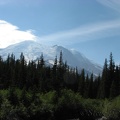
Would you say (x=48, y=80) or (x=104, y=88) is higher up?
(x=48, y=80)

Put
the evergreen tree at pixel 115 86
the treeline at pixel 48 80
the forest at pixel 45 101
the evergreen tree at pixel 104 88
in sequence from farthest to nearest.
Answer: the evergreen tree at pixel 104 88
the evergreen tree at pixel 115 86
the treeline at pixel 48 80
the forest at pixel 45 101

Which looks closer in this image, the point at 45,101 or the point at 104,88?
the point at 45,101

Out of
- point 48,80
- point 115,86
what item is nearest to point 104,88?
point 115,86

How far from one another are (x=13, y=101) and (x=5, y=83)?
161 ft

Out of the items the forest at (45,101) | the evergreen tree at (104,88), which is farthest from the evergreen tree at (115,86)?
the evergreen tree at (104,88)

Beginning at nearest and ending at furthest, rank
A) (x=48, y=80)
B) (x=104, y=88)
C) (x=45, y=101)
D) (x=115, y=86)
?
1. (x=45, y=101)
2. (x=48, y=80)
3. (x=115, y=86)
4. (x=104, y=88)

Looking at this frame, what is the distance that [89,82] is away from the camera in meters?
130

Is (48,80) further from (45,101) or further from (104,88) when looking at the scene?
(45,101)

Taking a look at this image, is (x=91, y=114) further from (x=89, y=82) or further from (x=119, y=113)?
(x=89, y=82)

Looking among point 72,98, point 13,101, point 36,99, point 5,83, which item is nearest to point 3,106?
point 13,101

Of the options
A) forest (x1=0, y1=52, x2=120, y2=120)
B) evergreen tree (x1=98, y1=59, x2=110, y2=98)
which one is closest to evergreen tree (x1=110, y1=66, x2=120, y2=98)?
forest (x1=0, y1=52, x2=120, y2=120)

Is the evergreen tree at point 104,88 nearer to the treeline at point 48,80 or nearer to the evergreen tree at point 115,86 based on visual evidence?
the treeline at point 48,80

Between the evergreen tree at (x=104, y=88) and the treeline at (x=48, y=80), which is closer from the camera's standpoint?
the treeline at (x=48, y=80)

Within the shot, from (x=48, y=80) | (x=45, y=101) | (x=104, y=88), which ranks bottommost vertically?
(x=45, y=101)
